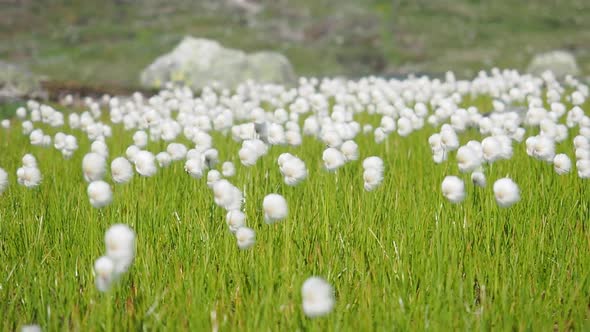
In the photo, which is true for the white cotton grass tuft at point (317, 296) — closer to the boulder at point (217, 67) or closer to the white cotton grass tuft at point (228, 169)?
the white cotton grass tuft at point (228, 169)

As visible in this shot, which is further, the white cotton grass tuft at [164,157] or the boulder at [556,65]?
the boulder at [556,65]

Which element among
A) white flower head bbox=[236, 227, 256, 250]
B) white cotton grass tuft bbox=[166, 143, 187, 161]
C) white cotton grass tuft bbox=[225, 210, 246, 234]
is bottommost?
white cotton grass tuft bbox=[166, 143, 187, 161]

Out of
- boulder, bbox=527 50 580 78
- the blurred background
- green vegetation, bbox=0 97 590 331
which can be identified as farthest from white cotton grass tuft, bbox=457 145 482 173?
the blurred background

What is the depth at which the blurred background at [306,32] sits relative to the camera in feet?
131

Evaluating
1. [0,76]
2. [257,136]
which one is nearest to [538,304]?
[257,136]

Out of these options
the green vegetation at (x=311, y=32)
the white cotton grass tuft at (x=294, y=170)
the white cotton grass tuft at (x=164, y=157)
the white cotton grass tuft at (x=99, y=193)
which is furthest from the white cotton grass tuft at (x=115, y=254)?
the green vegetation at (x=311, y=32)

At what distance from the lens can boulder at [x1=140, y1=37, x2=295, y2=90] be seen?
1773cm

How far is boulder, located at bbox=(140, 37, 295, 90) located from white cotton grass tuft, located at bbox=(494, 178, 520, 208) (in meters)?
15.2

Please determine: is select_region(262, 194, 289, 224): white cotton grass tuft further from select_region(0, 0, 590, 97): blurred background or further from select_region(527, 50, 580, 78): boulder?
select_region(0, 0, 590, 97): blurred background

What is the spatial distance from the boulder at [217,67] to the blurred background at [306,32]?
11.9 m

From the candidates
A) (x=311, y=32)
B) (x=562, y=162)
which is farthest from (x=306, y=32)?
(x=562, y=162)

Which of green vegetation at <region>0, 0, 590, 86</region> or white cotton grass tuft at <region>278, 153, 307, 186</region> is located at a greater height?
white cotton grass tuft at <region>278, 153, 307, 186</region>

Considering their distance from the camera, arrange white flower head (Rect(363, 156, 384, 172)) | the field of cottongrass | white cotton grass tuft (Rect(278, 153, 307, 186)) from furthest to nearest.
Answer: white flower head (Rect(363, 156, 384, 172))
white cotton grass tuft (Rect(278, 153, 307, 186))
the field of cottongrass

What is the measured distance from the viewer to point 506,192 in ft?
8.18
